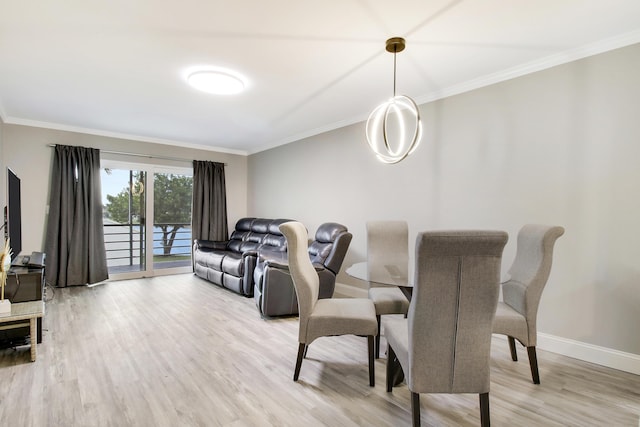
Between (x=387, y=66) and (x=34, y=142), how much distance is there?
16.4ft

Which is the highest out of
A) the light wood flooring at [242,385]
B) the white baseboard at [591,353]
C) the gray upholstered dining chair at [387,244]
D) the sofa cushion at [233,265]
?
the gray upholstered dining chair at [387,244]

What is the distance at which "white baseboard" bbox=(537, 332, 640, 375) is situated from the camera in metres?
2.37

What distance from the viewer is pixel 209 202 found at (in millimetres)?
6137

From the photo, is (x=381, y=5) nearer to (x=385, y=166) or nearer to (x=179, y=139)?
(x=385, y=166)

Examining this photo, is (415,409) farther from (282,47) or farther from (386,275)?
(282,47)

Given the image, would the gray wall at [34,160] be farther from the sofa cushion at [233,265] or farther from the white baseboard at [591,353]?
the white baseboard at [591,353]

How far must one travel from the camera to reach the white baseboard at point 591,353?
7.78ft

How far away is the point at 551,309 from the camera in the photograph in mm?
2756

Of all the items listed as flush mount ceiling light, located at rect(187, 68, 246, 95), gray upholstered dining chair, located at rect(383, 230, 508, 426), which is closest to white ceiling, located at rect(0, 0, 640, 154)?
flush mount ceiling light, located at rect(187, 68, 246, 95)

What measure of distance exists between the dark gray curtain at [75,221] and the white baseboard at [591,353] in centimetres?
575

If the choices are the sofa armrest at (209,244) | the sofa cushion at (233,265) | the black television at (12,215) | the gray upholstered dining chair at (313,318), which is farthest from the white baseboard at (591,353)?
the black television at (12,215)

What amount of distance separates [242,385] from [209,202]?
14.6 feet

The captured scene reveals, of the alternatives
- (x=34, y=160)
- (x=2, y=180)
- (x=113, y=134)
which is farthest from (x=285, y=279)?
(x=34, y=160)

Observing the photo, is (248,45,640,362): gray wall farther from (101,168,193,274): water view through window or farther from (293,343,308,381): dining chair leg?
(101,168,193,274): water view through window
